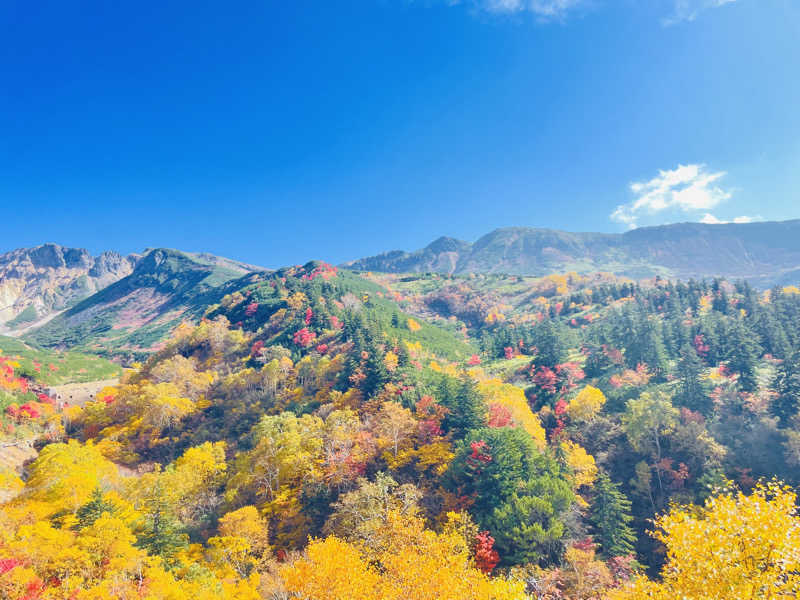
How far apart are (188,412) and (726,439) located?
12418 centimetres

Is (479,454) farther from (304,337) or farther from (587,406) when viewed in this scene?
(304,337)

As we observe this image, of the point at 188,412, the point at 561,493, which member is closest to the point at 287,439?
the point at 561,493

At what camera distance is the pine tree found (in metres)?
50.8

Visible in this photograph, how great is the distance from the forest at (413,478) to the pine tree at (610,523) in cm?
32

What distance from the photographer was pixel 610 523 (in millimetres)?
51938

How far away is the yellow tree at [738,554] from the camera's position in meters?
17.6

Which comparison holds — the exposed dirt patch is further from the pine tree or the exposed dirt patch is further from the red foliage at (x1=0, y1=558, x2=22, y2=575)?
the pine tree

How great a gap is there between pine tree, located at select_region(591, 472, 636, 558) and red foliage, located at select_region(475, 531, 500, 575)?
1774 centimetres

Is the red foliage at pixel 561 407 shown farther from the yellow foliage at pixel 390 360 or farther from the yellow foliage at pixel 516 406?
the yellow foliage at pixel 390 360

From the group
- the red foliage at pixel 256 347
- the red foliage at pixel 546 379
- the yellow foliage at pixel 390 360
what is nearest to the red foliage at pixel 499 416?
the yellow foliage at pixel 390 360

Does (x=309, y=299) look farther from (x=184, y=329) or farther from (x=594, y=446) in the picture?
(x=594, y=446)

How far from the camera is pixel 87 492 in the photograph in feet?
164

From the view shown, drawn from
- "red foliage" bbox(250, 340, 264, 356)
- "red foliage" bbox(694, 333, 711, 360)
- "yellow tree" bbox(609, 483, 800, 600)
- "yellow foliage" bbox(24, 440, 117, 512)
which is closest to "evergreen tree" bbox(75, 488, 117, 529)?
"yellow foliage" bbox(24, 440, 117, 512)

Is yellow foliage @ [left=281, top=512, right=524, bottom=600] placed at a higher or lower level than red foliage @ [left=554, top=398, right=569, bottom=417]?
higher
